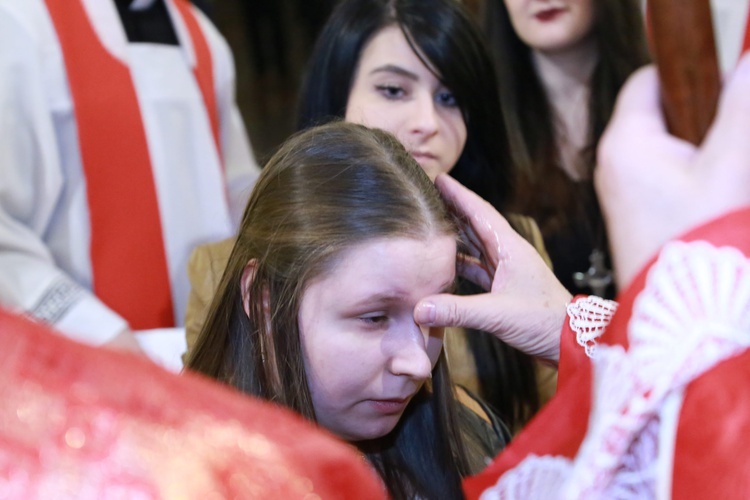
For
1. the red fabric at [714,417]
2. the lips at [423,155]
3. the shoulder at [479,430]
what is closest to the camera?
the red fabric at [714,417]

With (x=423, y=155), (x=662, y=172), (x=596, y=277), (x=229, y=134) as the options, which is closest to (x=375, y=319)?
(x=423, y=155)

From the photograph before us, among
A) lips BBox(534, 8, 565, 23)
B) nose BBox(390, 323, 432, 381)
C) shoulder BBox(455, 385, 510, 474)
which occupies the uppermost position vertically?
lips BBox(534, 8, 565, 23)

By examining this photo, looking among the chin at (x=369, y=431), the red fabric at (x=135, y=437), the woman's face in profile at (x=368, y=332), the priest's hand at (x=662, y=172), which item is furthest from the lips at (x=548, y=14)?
the red fabric at (x=135, y=437)

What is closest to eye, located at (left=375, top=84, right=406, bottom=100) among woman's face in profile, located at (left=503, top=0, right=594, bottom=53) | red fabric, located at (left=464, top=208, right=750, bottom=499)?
woman's face in profile, located at (left=503, top=0, right=594, bottom=53)

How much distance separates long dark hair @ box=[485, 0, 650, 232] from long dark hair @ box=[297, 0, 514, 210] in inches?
4.4

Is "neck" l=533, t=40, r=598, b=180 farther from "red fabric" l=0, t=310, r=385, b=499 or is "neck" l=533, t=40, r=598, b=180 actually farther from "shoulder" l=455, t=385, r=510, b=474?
"red fabric" l=0, t=310, r=385, b=499

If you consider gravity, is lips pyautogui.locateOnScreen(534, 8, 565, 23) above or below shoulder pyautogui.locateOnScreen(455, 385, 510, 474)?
above

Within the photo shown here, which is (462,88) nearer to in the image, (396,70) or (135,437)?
(396,70)

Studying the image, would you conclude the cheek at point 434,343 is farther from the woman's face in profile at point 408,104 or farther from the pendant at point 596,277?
the pendant at point 596,277

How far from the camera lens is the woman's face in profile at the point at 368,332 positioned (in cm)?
90

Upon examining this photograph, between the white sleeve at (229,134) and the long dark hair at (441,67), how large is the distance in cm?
25

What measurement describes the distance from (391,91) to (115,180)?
0.45 metres

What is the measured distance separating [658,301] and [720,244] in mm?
41

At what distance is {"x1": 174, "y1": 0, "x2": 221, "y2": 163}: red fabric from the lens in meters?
1.64
